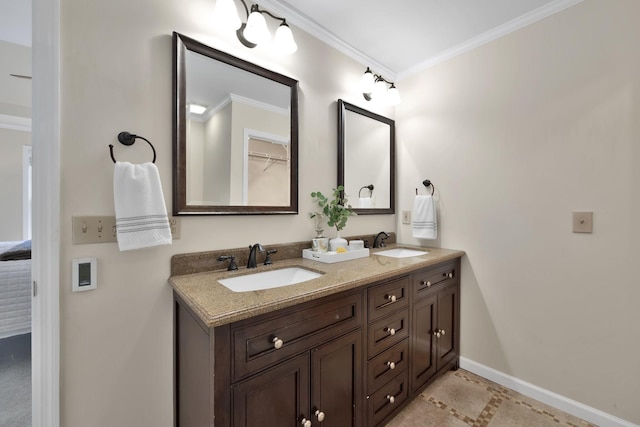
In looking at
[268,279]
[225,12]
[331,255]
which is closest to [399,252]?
[331,255]

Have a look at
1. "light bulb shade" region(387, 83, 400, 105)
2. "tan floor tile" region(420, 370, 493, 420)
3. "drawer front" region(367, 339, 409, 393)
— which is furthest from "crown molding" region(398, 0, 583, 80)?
"tan floor tile" region(420, 370, 493, 420)

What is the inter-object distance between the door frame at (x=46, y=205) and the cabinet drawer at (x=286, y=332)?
0.70 meters

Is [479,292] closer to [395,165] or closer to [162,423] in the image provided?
[395,165]

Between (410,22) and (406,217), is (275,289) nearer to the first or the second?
(406,217)

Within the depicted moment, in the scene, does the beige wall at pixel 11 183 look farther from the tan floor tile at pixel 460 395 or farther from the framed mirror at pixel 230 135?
the tan floor tile at pixel 460 395

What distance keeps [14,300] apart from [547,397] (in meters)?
3.73

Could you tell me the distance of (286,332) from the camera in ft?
3.28

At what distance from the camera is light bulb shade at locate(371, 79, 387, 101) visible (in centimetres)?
212

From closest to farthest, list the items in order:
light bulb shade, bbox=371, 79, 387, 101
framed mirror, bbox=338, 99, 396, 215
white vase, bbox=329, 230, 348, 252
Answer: white vase, bbox=329, 230, 348, 252, framed mirror, bbox=338, 99, 396, 215, light bulb shade, bbox=371, 79, 387, 101

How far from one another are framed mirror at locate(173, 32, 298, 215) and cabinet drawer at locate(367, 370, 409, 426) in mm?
1068

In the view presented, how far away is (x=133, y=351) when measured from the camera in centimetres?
115

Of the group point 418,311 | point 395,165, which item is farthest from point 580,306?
point 395,165

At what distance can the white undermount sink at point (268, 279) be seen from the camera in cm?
130

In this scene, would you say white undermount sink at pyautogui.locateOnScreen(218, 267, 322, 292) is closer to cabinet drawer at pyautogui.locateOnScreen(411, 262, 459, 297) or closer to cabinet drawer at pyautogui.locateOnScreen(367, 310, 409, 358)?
cabinet drawer at pyautogui.locateOnScreen(367, 310, 409, 358)
